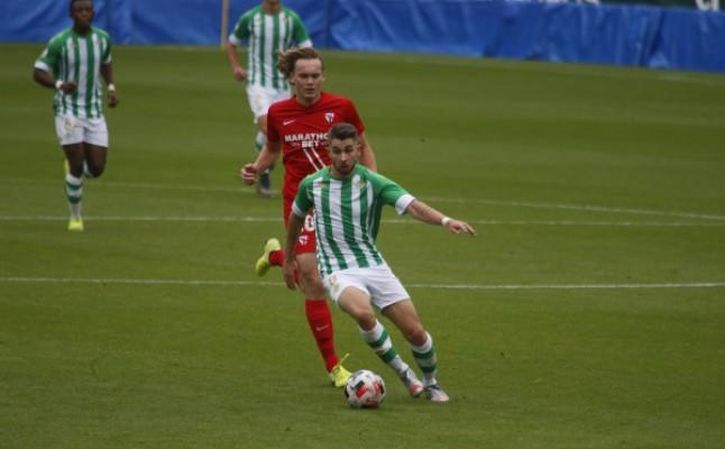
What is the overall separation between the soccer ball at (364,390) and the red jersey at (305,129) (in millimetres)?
2057

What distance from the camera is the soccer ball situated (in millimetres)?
11266

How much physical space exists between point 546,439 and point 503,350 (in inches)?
123

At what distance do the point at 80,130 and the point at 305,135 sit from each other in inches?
294

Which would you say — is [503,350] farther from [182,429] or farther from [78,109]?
[78,109]

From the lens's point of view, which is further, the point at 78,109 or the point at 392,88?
the point at 392,88

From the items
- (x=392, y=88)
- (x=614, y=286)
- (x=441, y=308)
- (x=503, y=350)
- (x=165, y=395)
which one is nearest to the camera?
(x=165, y=395)

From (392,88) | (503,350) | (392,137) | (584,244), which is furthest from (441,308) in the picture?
(392,88)

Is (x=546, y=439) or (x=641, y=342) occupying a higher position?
(x=546, y=439)

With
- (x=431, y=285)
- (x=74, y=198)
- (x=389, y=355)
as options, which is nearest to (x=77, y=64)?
(x=74, y=198)

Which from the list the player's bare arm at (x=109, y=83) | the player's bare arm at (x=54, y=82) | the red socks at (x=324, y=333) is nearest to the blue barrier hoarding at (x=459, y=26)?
the player's bare arm at (x=109, y=83)

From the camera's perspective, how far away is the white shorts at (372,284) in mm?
11547

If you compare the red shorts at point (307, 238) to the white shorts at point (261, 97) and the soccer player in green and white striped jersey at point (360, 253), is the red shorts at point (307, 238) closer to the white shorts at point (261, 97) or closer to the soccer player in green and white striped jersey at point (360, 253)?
the soccer player in green and white striped jersey at point (360, 253)

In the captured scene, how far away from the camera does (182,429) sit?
1065cm

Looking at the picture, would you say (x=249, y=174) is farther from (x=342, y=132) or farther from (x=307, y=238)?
(x=342, y=132)
